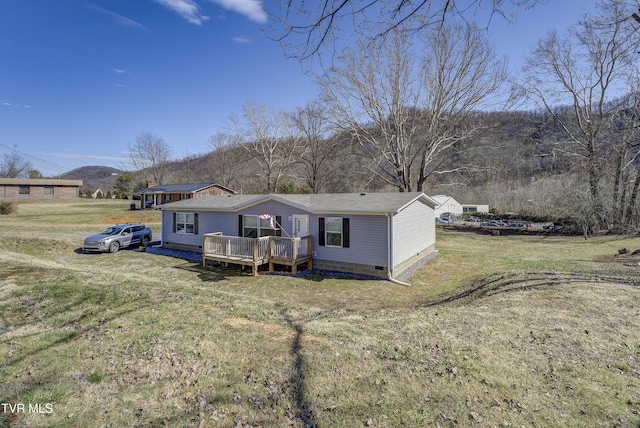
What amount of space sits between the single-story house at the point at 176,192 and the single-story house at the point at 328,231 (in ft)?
69.1

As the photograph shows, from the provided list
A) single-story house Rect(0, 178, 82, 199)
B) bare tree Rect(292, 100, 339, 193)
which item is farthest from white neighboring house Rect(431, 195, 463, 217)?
single-story house Rect(0, 178, 82, 199)

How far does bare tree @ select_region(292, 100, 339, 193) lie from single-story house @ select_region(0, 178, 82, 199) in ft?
115

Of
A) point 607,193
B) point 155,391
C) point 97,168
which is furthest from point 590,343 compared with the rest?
point 97,168

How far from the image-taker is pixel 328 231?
13.0 m

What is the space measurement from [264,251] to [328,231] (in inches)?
112

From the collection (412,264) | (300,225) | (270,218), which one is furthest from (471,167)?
(270,218)

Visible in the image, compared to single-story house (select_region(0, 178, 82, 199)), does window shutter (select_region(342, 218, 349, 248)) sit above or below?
below

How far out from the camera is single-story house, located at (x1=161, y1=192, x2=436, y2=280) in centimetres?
1189

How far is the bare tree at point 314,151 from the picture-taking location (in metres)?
35.2

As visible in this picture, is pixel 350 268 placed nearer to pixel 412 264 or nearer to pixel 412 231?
pixel 412 264

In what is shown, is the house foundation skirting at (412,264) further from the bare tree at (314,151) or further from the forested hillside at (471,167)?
the bare tree at (314,151)

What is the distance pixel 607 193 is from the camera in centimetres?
2345

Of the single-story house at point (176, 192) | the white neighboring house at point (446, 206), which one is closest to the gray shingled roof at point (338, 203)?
the single-story house at point (176, 192)

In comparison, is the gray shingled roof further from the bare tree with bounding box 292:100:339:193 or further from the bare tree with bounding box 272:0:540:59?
the bare tree with bounding box 292:100:339:193
